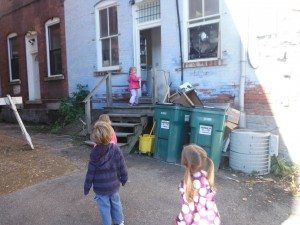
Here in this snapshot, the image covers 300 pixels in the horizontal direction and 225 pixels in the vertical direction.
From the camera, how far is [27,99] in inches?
650

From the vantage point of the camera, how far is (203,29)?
923cm

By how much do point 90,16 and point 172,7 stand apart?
3.76m

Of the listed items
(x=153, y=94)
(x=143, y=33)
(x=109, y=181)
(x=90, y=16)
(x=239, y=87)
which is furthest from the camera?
(x=90, y=16)

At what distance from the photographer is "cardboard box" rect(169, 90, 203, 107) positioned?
838 cm

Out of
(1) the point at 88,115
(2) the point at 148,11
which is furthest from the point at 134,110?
(2) the point at 148,11

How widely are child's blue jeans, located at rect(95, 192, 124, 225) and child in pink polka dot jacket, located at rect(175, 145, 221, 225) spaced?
3.84 feet

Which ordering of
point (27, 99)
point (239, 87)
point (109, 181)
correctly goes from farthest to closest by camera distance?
point (27, 99), point (239, 87), point (109, 181)

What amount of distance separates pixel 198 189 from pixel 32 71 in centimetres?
1419

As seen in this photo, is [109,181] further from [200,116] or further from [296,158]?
[296,158]

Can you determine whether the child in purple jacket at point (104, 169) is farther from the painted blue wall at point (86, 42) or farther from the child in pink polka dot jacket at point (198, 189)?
the painted blue wall at point (86, 42)

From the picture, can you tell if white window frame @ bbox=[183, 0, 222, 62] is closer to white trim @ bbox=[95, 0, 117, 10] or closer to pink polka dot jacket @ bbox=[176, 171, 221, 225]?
white trim @ bbox=[95, 0, 117, 10]

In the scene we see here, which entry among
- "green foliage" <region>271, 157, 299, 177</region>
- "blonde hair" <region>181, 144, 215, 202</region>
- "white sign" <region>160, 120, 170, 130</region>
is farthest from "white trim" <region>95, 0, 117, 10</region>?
"blonde hair" <region>181, 144, 215, 202</region>

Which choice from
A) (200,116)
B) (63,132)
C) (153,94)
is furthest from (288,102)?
(63,132)

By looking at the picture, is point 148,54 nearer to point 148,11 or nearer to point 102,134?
point 148,11
